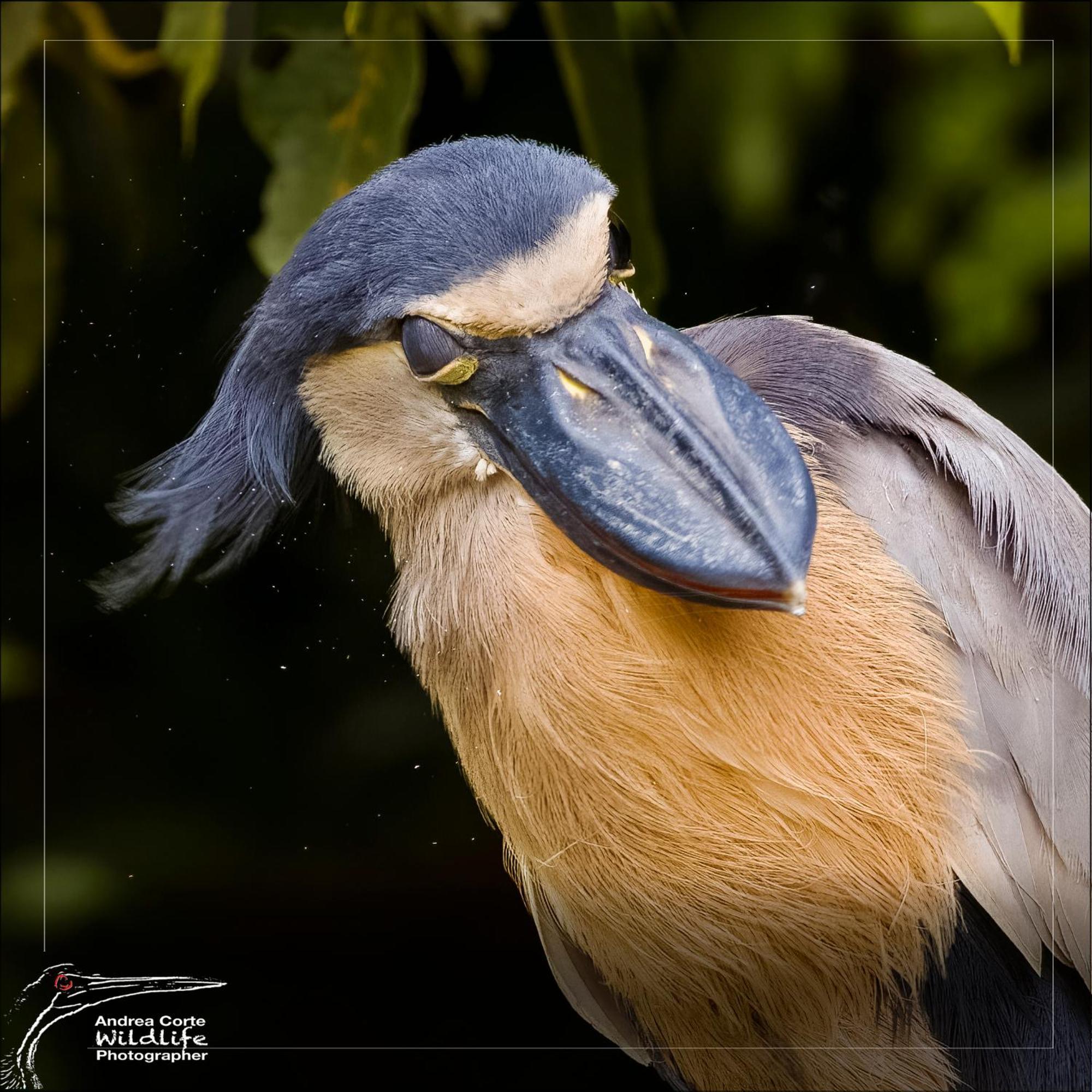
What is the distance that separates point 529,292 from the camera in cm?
63

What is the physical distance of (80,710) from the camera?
0.88m

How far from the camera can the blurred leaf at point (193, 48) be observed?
87cm

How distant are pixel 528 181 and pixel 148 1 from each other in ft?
1.53

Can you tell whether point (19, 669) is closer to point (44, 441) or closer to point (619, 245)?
point (44, 441)

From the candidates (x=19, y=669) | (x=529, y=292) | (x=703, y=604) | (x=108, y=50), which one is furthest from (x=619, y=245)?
(x=19, y=669)

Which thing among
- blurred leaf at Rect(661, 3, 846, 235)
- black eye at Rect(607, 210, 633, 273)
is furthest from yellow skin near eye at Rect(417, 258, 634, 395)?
blurred leaf at Rect(661, 3, 846, 235)

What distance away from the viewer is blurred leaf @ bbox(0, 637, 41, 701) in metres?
0.88

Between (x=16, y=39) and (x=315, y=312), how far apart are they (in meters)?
0.46

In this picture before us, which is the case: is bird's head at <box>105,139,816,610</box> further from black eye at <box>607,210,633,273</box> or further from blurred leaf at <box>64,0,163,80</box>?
blurred leaf at <box>64,0,163,80</box>

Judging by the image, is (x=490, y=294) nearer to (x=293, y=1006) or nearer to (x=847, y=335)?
(x=847, y=335)

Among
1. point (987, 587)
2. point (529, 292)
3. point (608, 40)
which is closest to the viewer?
point (529, 292)

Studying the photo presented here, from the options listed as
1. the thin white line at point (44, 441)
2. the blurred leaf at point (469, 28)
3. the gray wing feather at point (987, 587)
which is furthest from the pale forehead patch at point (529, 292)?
the thin white line at point (44, 441)

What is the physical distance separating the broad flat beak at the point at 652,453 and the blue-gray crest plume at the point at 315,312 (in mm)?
68

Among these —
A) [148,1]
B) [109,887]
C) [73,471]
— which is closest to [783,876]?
[109,887]
